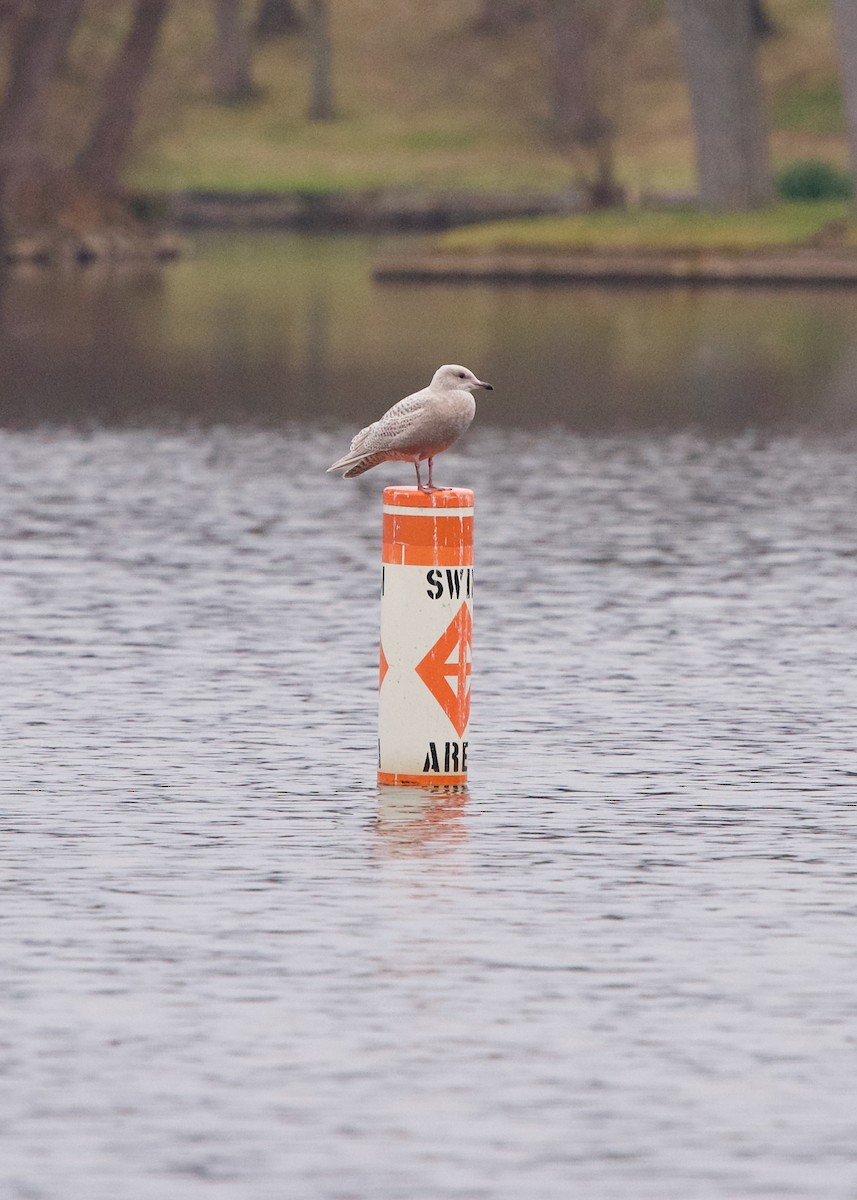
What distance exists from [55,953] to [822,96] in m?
96.4

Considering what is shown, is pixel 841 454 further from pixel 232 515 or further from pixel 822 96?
pixel 822 96

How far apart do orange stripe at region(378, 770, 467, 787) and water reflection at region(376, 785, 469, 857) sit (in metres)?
0.03

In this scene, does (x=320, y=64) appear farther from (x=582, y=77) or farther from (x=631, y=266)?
(x=631, y=266)

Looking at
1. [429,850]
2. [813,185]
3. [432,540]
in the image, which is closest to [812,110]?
[813,185]

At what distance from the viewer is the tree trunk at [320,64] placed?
344 feet

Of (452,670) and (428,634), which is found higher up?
(428,634)

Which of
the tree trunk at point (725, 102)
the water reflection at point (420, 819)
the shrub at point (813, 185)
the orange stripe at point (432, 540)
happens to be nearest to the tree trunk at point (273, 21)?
the shrub at point (813, 185)

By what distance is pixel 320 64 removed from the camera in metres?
106

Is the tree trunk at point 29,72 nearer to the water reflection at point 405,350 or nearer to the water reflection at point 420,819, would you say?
the water reflection at point 405,350

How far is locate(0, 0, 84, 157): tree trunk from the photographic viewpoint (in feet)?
227

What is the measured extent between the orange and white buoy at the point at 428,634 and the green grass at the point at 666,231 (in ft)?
152

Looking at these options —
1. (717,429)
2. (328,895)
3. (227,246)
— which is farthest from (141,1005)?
(227,246)

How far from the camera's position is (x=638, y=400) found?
32781mm

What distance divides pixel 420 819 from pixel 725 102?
164 feet
